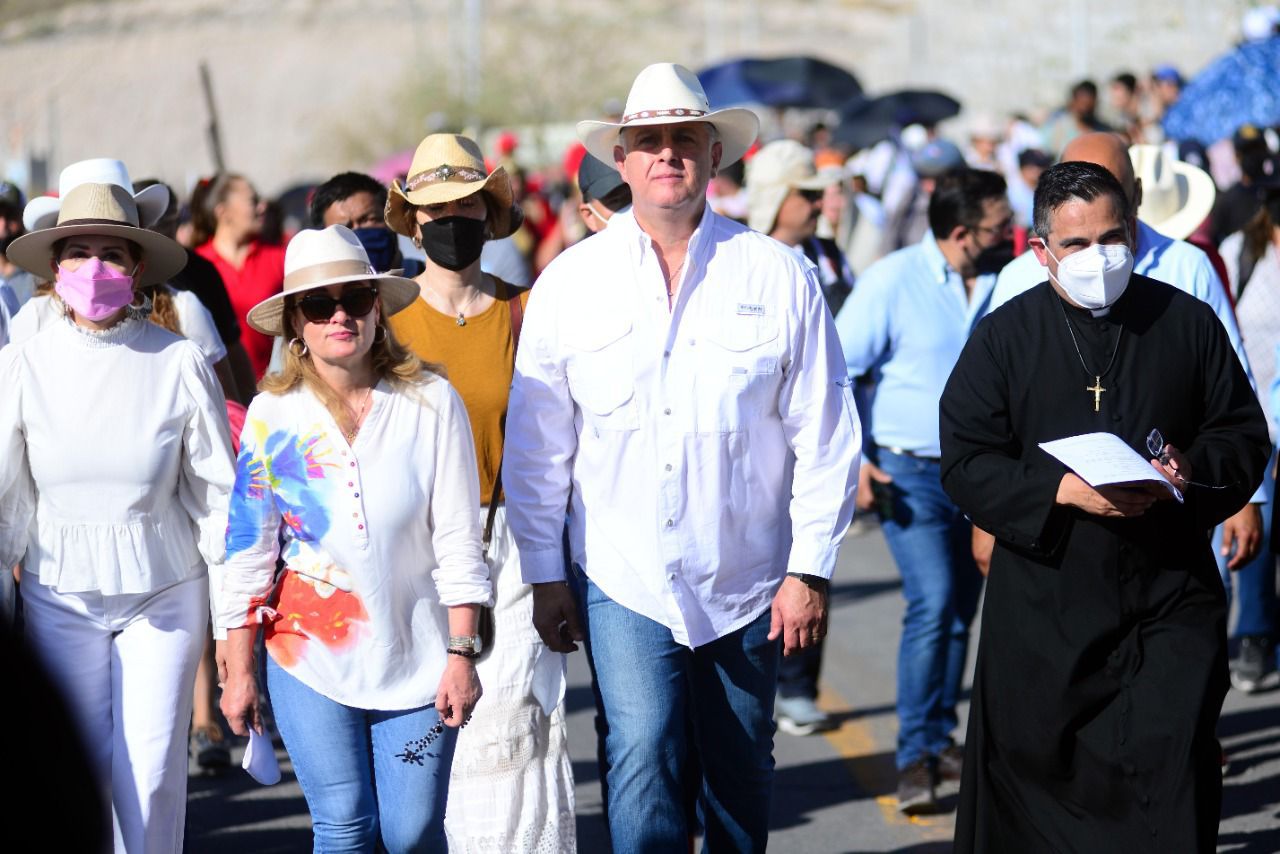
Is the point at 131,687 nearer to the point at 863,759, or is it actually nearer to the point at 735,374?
the point at 735,374

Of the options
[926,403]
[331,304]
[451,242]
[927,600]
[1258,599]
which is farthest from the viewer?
[1258,599]

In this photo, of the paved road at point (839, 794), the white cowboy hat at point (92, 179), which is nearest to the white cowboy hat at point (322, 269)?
the white cowboy hat at point (92, 179)

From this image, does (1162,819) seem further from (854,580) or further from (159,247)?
(854,580)

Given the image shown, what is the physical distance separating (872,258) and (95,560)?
39.2ft

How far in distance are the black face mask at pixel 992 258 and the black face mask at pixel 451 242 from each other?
2.38m

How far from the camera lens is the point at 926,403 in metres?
7.33

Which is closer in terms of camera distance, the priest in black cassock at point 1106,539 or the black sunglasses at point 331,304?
the priest in black cassock at point 1106,539

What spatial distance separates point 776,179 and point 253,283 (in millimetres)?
2715

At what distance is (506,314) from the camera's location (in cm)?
584

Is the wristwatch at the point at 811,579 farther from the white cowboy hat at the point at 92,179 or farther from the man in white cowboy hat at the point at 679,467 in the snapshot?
the white cowboy hat at the point at 92,179

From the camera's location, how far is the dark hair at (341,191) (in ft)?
24.6

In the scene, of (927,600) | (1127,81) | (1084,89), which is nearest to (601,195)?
(927,600)

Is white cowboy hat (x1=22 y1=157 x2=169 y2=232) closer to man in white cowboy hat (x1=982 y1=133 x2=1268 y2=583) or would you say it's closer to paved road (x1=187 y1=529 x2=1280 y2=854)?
paved road (x1=187 y1=529 x2=1280 y2=854)

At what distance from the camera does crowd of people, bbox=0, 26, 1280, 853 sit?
4.82m
